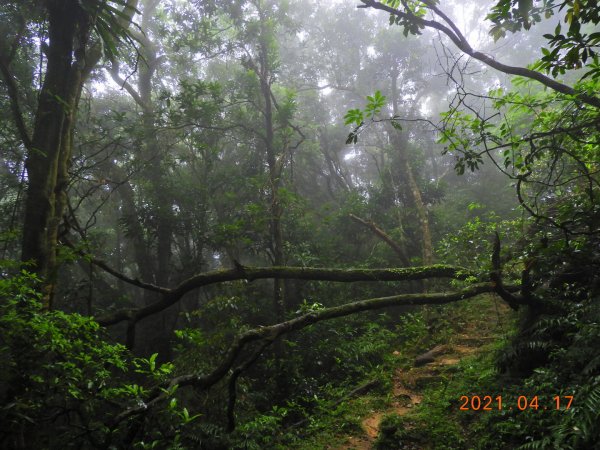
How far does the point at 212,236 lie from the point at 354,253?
5.19 metres

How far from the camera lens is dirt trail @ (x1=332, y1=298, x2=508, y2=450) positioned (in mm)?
5506

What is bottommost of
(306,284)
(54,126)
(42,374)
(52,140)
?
(42,374)

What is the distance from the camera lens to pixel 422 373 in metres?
7.21

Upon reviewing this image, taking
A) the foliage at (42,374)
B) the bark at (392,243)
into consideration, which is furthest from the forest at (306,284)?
the bark at (392,243)

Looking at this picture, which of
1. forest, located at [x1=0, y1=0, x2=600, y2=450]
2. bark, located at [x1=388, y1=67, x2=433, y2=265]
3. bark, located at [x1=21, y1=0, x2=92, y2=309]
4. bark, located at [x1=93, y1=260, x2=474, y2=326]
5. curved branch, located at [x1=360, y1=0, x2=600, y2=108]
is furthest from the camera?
bark, located at [x1=388, y1=67, x2=433, y2=265]

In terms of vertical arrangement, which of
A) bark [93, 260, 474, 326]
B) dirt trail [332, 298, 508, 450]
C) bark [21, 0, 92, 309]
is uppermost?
bark [21, 0, 92, 309]

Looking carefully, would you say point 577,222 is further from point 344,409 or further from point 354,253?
point 354,253

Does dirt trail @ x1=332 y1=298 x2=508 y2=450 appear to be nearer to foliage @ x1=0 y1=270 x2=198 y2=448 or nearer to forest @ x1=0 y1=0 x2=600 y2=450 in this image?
forest @ x1=0 y1=0 x2=600 y2=450

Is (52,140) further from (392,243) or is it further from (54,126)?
(392,243)

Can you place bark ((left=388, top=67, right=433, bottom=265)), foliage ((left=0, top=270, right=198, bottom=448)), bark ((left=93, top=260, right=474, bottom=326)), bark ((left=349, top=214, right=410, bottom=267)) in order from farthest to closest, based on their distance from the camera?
bark ((left=349, top=214, right=410, bottom=267)) → bark ((left=388, top=67, right=433, bottom=265)) → bark ((left=93, top=260, right=474, bottom=326)) → foliage ((left=0, top=270, right=198, bottom=448))

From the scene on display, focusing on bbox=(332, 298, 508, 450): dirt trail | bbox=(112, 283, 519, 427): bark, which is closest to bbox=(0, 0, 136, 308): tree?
bbox=(112, 283, 519, 427): bark

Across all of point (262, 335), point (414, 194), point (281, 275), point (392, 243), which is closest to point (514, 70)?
point (281, 275)

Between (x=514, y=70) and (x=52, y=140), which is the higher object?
(x=514, y=70)

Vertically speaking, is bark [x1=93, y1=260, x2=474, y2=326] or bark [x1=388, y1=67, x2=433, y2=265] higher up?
bark [x1=388, y1=67, x2=433, y2=265]
